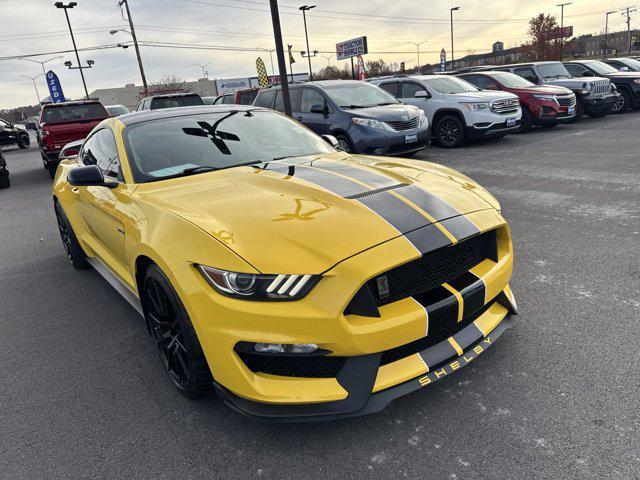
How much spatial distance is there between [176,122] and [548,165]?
723cm

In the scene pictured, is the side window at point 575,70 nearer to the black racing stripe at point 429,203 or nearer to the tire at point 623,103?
the tire at point 623,103

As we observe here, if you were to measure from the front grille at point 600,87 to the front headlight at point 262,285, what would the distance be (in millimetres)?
15527

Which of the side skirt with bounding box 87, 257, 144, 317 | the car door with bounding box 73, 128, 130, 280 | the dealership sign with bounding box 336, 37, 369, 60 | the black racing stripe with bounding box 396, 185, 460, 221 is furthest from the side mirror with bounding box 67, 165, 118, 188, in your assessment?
the dealership sign with bounding box 336, 37, 369, 60

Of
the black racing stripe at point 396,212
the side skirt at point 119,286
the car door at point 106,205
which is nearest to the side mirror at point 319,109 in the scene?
the car door at point 106,205

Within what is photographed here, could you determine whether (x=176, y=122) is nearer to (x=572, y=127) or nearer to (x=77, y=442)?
(x=77, y=442)

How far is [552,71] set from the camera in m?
15.3

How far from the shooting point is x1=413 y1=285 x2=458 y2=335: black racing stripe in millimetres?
2166

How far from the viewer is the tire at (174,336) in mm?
2328

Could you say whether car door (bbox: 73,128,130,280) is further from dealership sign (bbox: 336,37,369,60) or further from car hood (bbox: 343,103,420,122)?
dealership sign (bbox: 336,37,369,60)

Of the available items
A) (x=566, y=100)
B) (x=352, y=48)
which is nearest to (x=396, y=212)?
(x=566, y=100)

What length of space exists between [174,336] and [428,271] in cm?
141

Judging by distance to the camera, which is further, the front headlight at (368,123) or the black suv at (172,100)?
the black suv at (172,100)

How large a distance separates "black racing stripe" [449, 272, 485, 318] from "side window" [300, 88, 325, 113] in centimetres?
A: 833

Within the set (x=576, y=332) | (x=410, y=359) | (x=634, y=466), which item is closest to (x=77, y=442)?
(x=410, y=359)
